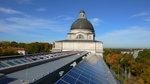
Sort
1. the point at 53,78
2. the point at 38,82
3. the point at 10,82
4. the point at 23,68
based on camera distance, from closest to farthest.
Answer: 1. the point at 10,82
2. the point at 38,82
3. the point at 53,78
4. the point at 23,68

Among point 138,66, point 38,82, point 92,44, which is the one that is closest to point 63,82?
point 38,82

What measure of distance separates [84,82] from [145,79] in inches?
1381

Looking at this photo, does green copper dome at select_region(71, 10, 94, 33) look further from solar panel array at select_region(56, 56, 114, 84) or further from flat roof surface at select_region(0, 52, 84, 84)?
flat roof surface at select_region(0, 52, 84, 84)

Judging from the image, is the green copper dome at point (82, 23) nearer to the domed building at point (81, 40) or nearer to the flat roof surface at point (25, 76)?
the domed building at point (81, 40)

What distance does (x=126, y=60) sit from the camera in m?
84.2

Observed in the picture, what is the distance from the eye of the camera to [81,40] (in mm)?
80188

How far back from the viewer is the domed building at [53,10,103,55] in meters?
79.5

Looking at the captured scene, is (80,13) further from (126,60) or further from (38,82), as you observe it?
(38,82)

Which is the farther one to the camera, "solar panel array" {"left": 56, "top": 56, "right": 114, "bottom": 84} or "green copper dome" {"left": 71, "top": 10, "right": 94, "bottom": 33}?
"green copper dome" {"left": 71, "top": 10, "right": 94, "bottom": 33}

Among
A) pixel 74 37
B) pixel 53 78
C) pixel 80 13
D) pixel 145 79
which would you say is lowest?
pixel 145 79

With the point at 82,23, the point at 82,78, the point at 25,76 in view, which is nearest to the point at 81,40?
the point at 82,23

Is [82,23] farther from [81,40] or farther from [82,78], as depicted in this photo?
[82,78]

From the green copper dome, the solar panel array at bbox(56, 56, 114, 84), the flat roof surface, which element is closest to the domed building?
the green copper dome

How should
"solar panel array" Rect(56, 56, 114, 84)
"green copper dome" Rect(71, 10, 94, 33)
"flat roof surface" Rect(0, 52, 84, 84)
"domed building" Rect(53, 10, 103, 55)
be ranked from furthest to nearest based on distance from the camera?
1. "green copper dome" Rect(71, 10, 94, 33)
2. "domed building" Rect(53, 10, 103, 55)
3. "solar panel array" Rect(56, 56, 114, 84)
4. "flat roof surface" Rect(0, 52, 84, 84)
